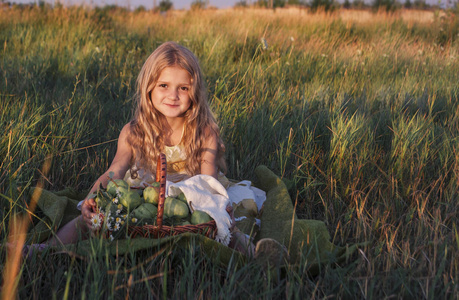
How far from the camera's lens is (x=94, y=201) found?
6.45 feet

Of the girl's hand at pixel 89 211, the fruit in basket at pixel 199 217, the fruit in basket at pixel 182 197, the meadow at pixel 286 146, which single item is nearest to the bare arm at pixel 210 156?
the meadow at pixel 286 146

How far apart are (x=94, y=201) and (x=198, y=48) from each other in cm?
367

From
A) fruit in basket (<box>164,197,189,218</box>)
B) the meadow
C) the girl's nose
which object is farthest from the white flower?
the girl's nose

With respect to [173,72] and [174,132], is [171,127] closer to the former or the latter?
[174,132]

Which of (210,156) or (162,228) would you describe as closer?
(162,228)

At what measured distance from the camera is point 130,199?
1914mm

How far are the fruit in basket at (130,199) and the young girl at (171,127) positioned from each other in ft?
1.79

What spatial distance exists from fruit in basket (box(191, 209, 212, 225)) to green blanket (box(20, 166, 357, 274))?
0.13 m

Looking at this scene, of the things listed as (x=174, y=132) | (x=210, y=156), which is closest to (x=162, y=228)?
(x=210, y=156)

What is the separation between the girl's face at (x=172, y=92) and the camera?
2508 millimetres

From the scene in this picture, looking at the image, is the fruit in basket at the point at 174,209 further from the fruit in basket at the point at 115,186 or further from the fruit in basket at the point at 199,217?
the fruit in basket at the point at 115,186

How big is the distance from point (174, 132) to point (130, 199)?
0.89 m

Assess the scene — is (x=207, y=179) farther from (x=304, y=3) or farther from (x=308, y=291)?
(x=304, y=3)

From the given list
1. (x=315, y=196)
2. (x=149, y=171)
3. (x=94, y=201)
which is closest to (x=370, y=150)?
(x=315, y=196)
